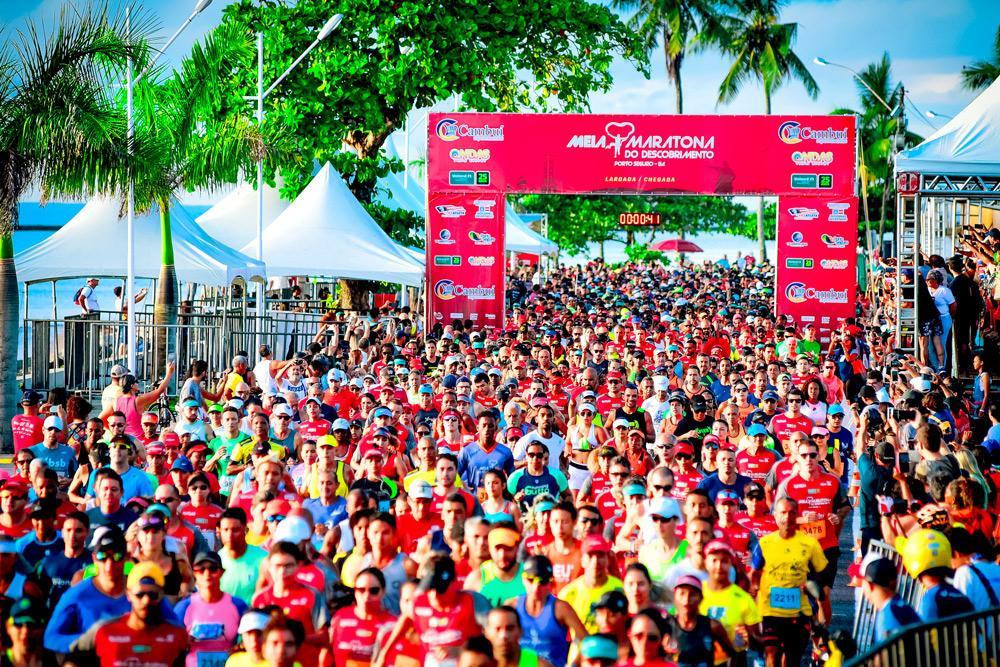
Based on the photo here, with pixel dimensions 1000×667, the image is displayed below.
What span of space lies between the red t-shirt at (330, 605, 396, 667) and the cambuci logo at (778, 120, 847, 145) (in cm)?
2034

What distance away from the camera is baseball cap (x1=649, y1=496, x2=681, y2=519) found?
29.2 feet

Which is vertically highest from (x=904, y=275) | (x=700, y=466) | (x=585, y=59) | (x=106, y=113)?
(x=585, y=59)

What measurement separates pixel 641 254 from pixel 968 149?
71.3 metres

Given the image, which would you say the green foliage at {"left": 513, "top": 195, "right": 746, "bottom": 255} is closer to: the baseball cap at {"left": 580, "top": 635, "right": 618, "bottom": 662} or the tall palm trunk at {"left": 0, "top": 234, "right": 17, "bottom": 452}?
the tall palm trunk at {"left": 0, "top": 234, "right": 17, "bottom": 452}

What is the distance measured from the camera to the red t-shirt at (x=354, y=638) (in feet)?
24.2

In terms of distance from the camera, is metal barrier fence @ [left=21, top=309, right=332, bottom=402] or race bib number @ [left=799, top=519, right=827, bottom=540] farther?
metal barrier fence @ [left=21, top=309, right=332, bottom=402]

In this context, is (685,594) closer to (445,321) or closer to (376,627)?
(376,627)

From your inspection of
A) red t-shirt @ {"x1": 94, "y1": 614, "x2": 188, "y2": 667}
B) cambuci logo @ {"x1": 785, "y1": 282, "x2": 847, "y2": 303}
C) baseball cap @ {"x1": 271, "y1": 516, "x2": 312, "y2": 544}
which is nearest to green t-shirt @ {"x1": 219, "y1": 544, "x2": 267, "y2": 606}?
baseball cap @ {"x1": 271, "y1": 516, "x2": 312, "y2": 544}

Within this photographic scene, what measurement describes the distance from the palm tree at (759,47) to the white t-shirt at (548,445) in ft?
182

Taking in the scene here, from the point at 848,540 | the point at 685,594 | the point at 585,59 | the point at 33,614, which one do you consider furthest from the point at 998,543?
the point at 585,59

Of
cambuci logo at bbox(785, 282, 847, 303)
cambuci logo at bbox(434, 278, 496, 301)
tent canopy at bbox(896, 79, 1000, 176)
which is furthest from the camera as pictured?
cambuci logo at bbox(434, 278, 496, 301)

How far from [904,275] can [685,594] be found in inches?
625

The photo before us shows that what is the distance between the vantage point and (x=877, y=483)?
10.8 metres

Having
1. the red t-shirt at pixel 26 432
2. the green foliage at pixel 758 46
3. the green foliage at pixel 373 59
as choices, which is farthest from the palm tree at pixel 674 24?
the red t-shirt at pixel 26 432
